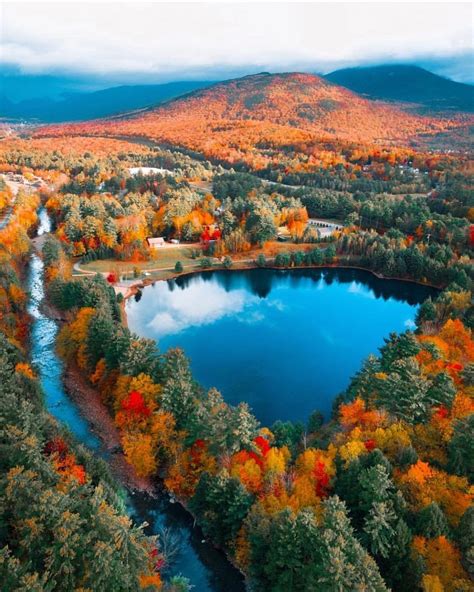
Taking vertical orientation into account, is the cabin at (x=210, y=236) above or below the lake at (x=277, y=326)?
above

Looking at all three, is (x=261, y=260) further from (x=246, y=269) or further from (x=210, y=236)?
(x=210, y=236)

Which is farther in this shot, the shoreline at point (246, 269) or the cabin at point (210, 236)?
the cabin at point (210, 236)

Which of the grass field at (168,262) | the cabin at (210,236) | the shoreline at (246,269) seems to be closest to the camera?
the shoreline at (246,269)

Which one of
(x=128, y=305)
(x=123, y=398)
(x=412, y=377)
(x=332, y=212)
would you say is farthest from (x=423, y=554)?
(x=332, y=212)

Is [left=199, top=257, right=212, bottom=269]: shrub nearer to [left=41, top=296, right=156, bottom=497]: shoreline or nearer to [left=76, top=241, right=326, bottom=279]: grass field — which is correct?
[left=76, top=241, right=326, bottom=279]: grass field

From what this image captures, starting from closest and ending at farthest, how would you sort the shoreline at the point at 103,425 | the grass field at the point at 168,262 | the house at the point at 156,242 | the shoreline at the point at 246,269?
the shoreline at the point at 103,425, the shoreline at the point at 246,269, the grass field at the point at 168,262, the house at the point at 156,242

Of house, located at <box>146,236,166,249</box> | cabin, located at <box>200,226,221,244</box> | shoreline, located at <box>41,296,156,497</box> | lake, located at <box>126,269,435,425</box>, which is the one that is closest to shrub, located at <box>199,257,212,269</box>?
lake, located at <box>126,269,435,425</box>

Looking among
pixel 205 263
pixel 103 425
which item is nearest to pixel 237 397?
pixel 103 425

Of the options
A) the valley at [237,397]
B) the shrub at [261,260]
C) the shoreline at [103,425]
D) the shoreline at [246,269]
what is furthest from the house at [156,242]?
the shoreline at [103,425]

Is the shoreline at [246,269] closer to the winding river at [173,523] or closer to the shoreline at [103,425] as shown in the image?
the shoreline at [103,425]
